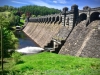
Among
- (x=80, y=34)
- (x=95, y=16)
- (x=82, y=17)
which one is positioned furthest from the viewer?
(x=82, y=17)

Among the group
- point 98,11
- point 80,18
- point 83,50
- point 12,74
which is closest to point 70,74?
point 12,74

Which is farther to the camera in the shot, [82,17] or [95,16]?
[82,17]

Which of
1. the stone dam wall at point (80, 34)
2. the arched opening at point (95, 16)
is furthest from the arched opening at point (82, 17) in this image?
the arched opening at point (95, 16)

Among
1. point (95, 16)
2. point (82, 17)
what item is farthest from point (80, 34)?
point (82, 17)

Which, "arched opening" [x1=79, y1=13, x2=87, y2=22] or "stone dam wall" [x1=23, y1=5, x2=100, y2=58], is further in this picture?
"arched opening" [x1=79, y1=13, x2=87, y2=22]

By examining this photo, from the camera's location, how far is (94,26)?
122 ft

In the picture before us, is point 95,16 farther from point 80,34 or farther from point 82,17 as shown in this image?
point 80,34

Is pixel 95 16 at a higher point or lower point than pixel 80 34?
higher

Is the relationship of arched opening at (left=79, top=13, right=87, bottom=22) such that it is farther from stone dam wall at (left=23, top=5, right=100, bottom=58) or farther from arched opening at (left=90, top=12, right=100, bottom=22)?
arched opening at (left=90, top=12, right=100, bottom=22)

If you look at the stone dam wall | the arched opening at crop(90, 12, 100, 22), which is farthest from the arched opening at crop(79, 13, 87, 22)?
the arched opening at crop(90, 12, 100, 22)

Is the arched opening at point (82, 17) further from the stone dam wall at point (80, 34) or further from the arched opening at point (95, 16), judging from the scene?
the arched opening at point (95, 16)

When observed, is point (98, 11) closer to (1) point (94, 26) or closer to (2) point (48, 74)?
(1) point (94, 26)

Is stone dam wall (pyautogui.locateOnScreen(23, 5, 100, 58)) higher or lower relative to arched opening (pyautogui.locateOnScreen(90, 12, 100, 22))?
lower

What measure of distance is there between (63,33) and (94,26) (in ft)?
38.3
